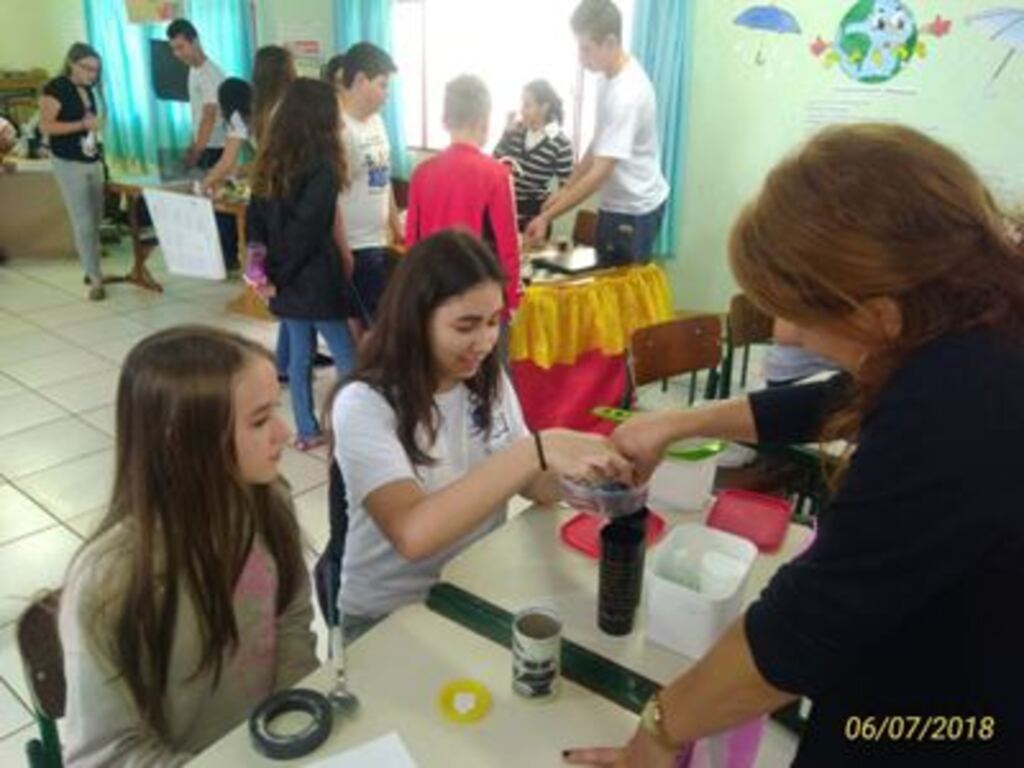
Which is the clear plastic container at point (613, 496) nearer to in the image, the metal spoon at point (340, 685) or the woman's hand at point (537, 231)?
the metal spoon at point (340, 685)

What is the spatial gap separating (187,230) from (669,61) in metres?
2.52

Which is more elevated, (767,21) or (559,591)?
(767,21)

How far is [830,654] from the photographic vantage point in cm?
68

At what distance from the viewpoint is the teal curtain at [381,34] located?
522 centimetres

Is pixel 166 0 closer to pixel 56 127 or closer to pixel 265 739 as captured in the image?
pixel 56 127

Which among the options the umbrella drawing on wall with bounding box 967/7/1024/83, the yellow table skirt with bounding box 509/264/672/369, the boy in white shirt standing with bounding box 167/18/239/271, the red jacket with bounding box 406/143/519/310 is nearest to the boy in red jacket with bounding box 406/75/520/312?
the red jacket with bounding box 406/143/519/310

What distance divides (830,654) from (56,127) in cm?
481

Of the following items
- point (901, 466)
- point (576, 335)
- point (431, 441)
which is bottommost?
point (576, 335)

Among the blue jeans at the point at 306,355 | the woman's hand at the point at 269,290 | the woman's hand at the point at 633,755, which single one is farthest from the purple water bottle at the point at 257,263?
the woman's hand at the point at 633,755

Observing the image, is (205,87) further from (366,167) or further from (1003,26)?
(1003,26)

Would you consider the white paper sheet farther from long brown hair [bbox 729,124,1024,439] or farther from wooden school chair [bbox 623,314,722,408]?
wooden school chair [bbox 623,314,722,408]

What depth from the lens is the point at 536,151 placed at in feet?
13.8

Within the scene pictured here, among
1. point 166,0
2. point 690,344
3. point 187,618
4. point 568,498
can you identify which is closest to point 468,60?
point 166,0

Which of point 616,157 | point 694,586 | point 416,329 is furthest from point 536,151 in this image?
point 694,586
